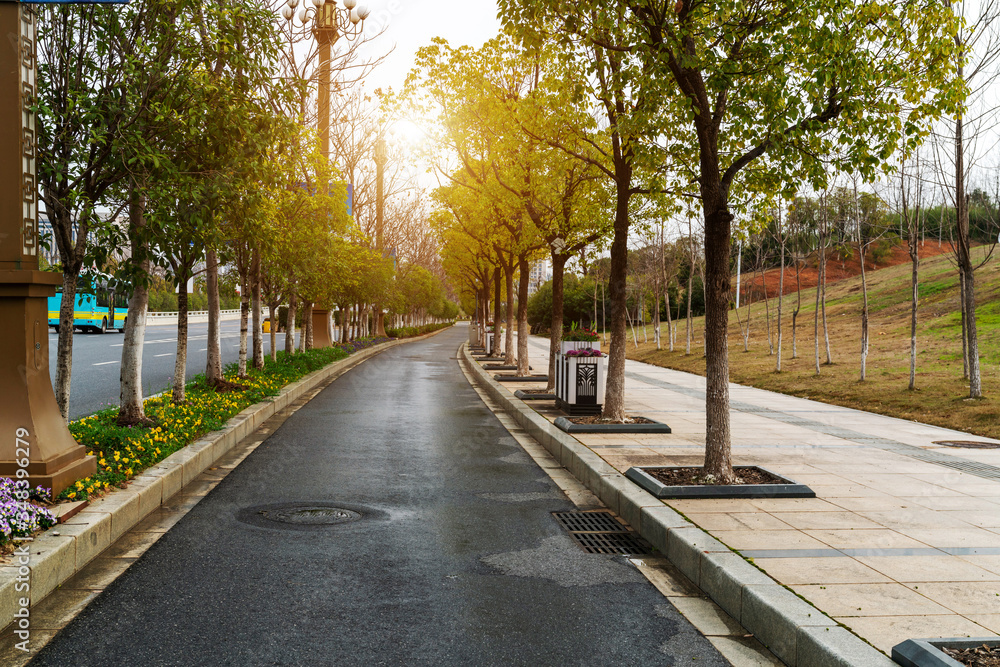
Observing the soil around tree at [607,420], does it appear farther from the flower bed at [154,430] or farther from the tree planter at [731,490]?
the flower bed at [154,430]

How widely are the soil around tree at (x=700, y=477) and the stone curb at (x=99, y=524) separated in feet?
14.2

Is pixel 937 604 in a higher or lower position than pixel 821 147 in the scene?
lower

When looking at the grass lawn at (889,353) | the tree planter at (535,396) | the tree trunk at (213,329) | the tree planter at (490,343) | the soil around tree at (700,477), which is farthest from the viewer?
the tree planter at (490,343)

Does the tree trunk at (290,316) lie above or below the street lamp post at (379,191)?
below

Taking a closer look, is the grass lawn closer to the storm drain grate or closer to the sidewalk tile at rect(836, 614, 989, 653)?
the storm drain grate

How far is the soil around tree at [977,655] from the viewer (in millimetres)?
3258

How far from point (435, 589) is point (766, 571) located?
1.97m

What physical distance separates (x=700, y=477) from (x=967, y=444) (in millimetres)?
5427

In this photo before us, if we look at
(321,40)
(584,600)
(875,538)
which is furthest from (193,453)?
(321,40)

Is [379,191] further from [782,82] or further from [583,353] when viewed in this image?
[782,82]

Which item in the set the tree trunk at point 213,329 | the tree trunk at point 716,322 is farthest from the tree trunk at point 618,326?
the tree trunk at point 213,329

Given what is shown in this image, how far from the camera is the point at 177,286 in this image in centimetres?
1005

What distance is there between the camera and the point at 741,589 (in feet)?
14.0

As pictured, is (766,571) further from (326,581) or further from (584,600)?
(326,581)
